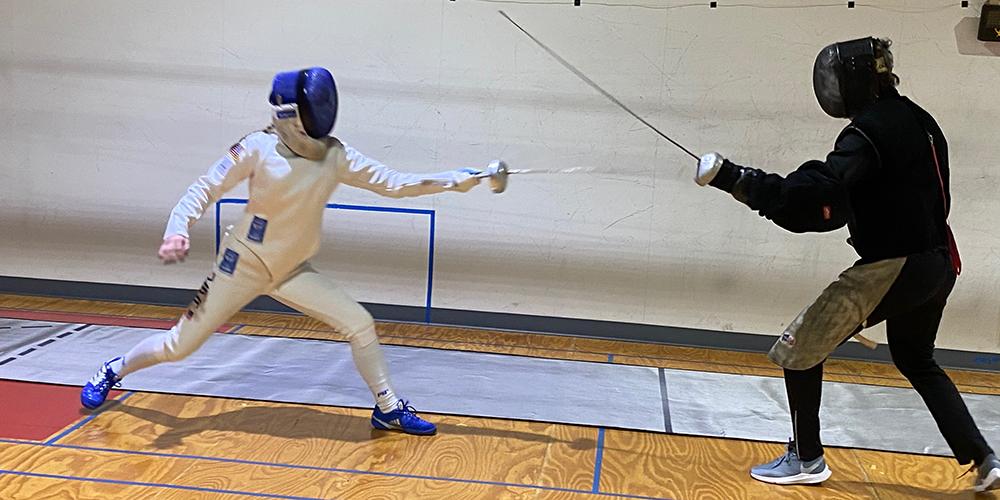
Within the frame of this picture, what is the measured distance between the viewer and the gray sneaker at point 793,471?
2.57 meters

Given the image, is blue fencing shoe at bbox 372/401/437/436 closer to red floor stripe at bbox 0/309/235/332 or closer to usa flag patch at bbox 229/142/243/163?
usa flag patch at bbox 229/142/243/163

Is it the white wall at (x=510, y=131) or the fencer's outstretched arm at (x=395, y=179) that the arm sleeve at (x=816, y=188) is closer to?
the fencer's outstretched arm at (x=395, y=179)

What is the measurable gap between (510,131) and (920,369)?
7.40ft

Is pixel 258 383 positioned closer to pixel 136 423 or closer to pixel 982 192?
pixel 136 423

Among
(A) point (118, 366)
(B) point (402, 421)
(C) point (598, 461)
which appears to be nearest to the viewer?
(C) point (598, 461)

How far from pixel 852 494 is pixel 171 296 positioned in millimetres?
3284

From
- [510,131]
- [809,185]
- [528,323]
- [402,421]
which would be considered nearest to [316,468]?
[402,421]

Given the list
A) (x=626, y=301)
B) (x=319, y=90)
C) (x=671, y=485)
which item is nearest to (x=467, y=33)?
(x=626, y=301)

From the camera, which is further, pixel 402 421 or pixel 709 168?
pixel 402 421

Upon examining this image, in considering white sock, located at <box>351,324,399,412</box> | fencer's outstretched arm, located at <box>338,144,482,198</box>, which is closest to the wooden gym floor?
white sock, located at <box>351,324,399,412</box>

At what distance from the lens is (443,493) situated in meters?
2.38

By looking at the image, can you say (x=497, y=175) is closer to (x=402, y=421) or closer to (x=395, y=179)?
(x=395, y=179)

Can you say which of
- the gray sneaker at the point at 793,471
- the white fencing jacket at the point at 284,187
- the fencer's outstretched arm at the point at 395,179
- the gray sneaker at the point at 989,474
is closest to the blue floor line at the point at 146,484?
the white fencing jacket at the point at 284,187

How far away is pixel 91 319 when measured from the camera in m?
4.08
